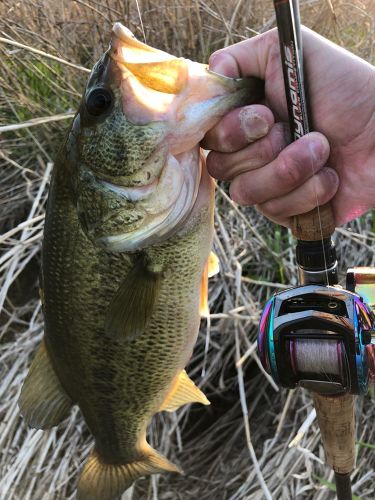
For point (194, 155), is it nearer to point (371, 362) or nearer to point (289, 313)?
point (289, 313)

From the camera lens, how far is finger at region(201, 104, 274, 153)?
3.92ft

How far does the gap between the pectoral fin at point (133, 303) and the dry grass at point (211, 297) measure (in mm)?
927

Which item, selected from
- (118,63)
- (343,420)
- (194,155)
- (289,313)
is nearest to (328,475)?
(343,420)

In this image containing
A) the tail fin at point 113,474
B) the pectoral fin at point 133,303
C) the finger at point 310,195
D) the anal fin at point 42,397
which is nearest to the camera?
the finger at point 310,195

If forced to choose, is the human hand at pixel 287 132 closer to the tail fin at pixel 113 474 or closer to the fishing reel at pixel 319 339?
the fishing reel at pixel 319 339

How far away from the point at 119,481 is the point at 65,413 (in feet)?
1.10

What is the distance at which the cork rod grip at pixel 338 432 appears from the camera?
151cm

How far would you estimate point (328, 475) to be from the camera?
7.43ft

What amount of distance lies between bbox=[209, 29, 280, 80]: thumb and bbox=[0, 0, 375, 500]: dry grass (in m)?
1.12

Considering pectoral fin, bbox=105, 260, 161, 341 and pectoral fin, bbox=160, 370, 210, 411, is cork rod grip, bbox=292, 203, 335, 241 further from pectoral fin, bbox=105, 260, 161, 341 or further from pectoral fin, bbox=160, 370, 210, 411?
pectoral fin, bbox=160, 370, 210, 411

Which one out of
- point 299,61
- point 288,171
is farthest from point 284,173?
point 299,61

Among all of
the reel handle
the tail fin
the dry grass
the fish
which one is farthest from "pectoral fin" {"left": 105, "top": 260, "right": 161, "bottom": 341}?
the dry grass

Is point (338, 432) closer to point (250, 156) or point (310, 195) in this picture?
point (310, 195)

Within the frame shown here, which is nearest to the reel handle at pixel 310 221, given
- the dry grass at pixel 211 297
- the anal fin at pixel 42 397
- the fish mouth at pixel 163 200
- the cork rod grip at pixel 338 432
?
the cork rod grip at pixel 338 432
